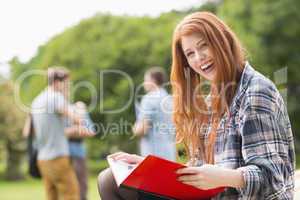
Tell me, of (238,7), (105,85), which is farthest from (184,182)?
(238,7)

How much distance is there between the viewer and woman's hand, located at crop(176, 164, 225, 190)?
1.22 m

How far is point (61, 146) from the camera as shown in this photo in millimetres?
4000

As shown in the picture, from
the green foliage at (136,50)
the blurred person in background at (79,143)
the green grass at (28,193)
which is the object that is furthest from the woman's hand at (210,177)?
the green foliage at (136,50)

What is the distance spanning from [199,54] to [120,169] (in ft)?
1.20

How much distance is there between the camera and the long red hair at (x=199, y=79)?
1428 millimetres

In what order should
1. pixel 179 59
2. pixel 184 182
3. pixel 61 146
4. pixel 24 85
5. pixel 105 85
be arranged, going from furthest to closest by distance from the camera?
pixel 24 85 < pixel 105 85 < pixel 61 146 < pixel 179 59 < pixel 184 182

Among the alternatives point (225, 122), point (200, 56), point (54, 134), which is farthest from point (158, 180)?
point (54, 134)

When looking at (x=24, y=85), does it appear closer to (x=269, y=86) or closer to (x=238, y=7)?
(x=238, y=7)

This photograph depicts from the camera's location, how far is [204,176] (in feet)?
4.01

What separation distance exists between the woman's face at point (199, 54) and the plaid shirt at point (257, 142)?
10 cm

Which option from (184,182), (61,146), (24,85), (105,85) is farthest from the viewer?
(24,85)

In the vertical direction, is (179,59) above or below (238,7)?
below

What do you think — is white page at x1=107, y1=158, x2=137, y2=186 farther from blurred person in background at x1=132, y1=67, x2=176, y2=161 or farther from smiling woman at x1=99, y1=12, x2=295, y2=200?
blurred person in background at x1=132, y1=67, x2=176, y2=161

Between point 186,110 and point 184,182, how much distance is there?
409 millimetres
